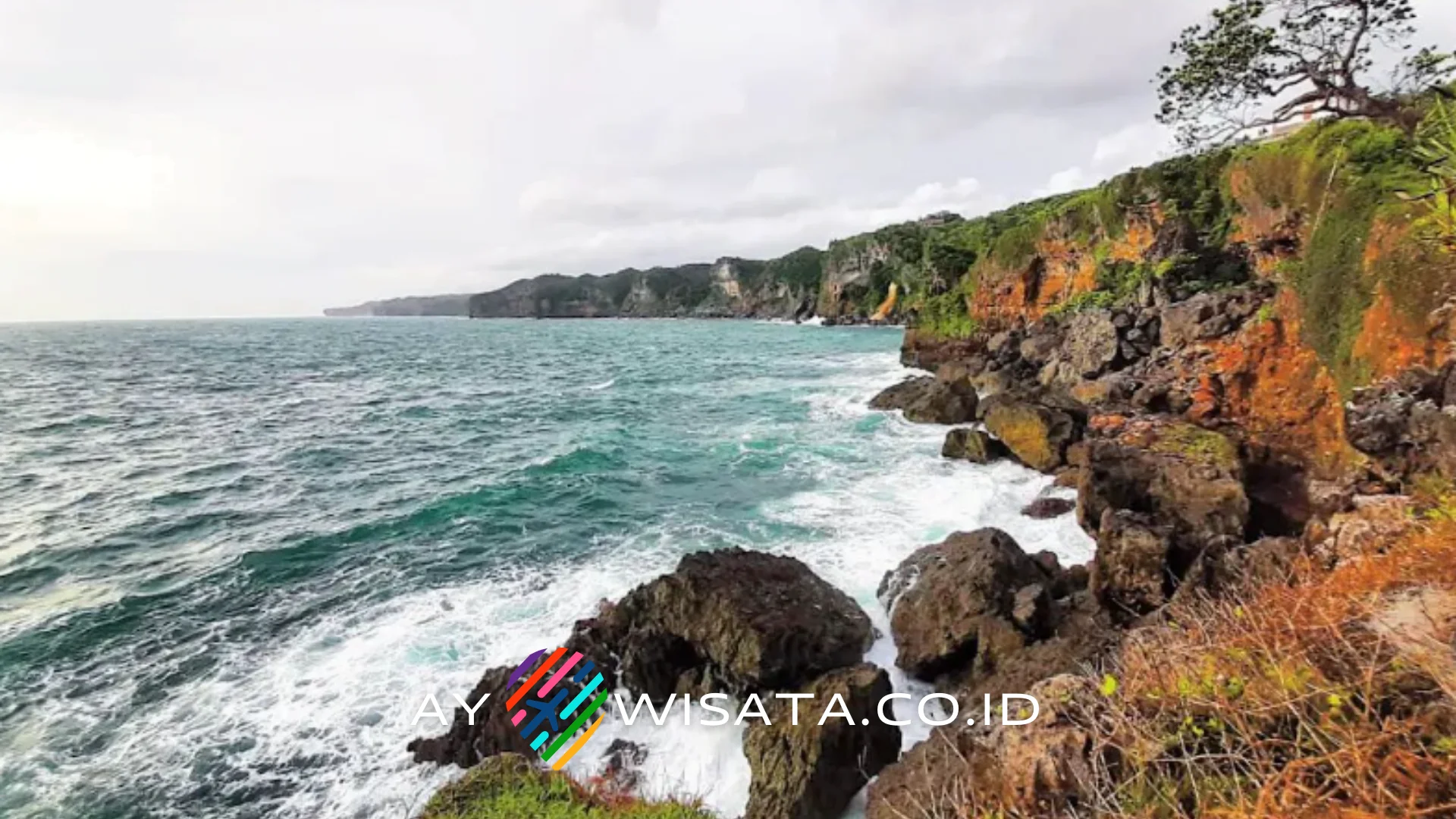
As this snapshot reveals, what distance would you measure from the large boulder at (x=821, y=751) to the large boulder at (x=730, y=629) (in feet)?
3.44

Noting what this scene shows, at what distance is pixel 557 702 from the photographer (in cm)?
1011

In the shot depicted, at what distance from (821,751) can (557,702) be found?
4476mm

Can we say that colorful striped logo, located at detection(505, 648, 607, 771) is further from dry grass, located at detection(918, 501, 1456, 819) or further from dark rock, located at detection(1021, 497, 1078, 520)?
dark rock, located at detection(1021, 497, 1078, 520)

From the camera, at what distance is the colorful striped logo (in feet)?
31.3

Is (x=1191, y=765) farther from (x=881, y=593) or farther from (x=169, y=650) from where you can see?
(x=169, y=650)

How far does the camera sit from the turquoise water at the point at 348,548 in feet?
31.5

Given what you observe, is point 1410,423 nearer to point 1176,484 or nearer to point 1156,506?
point 1176,484

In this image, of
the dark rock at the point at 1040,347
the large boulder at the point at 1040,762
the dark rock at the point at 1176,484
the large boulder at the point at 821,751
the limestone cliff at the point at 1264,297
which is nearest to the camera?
the large boulder at the point at 1040,762

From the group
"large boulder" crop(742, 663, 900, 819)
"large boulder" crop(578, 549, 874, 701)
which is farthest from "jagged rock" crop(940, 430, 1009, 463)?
"large boulder" crop(742, 663, 900, 819)

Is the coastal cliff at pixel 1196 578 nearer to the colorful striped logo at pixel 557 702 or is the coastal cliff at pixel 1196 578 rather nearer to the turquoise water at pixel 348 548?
the colorful striped logo at pixel 557 702

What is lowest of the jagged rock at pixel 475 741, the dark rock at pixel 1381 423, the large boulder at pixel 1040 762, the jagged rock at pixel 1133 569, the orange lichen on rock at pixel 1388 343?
the jagged rock at pixel 475 741

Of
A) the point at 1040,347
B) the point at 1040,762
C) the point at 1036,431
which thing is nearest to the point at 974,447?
the point at 1036,431

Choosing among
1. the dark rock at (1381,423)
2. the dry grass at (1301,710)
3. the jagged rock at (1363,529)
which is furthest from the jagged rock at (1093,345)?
the dry grass at (1301,710)

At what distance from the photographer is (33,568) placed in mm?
15703
